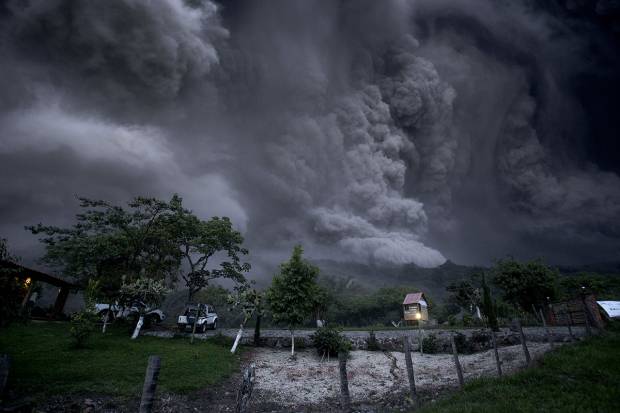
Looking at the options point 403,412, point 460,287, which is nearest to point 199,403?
point 403,412

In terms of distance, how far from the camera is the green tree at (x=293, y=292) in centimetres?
2789

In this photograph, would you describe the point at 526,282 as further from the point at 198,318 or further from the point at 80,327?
the point at 80,327

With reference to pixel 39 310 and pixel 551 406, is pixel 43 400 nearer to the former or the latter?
pixel 551 406

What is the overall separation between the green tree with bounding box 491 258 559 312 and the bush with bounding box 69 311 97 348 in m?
49.8

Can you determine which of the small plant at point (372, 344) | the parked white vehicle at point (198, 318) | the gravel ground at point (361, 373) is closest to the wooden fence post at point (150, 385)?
the gravel ground at point (361, 373)

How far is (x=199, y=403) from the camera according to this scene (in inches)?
571

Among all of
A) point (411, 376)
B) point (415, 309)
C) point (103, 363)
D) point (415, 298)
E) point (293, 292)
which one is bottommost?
point (103, 363)

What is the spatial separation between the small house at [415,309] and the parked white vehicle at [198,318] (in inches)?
2085

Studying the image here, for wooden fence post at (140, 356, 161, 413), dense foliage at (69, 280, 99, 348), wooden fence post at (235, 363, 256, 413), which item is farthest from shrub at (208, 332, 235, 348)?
wooden fence post at (140, 356, 161, 413)

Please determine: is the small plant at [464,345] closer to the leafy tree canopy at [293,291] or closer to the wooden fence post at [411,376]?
the leafy tree canopy at [293,291]

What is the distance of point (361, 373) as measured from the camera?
2167 cm

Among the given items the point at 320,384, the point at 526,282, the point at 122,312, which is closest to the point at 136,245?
the point at 122,312

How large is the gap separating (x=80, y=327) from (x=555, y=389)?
25840 mm

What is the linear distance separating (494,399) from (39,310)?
156ft
